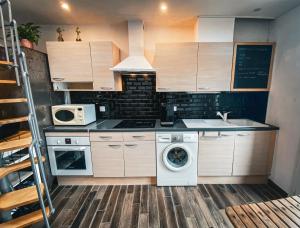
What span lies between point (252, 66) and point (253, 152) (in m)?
1.34

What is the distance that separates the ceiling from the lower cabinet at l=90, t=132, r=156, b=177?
1.72 metres

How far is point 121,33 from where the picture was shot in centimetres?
248

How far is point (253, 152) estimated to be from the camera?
214 cm

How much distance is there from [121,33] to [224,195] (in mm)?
3059

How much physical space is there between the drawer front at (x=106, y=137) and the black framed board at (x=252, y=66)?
6.42 feet

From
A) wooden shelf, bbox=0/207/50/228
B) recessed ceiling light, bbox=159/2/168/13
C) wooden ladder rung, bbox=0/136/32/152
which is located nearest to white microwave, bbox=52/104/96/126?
wooden ladder rung, bbox=0/136/32/152

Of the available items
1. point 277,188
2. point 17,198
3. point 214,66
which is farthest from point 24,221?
point 277,188

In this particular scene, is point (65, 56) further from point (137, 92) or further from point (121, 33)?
point (137, 92)

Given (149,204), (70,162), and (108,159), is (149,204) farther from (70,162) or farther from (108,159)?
A: (70,162)

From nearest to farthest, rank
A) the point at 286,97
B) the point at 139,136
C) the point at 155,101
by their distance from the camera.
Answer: the point at 286,97
the point at 139,136
the point at 155,101

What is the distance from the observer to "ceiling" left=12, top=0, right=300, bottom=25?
176cm

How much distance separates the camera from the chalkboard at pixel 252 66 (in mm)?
2195

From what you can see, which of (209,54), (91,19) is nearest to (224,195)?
(209,54)

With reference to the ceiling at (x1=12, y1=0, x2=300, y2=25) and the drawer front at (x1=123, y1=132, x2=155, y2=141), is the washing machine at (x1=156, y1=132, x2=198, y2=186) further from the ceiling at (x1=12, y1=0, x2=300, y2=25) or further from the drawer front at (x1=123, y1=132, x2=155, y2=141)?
the ceiling at (x1=12, y1=0, x2=300, y2=25)
